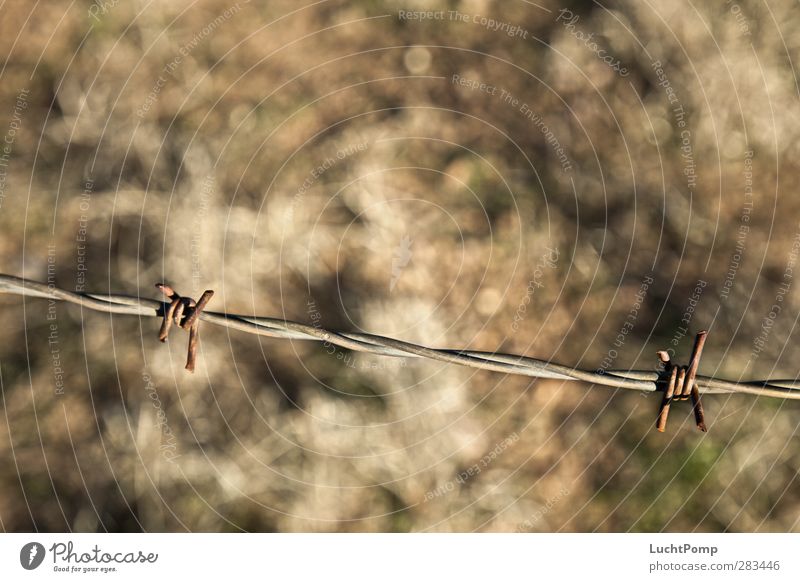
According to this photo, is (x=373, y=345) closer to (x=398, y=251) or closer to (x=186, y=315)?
(x=186, y=315)

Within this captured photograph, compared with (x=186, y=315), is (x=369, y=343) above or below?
below

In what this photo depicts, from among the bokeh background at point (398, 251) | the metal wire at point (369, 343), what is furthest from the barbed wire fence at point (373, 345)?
the bokeh background at point (398, 251)

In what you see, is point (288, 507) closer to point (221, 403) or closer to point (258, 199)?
point (221, 403)

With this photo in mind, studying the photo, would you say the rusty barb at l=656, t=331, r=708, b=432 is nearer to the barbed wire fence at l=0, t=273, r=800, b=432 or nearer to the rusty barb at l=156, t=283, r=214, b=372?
Result: the barbed wire fence at l=0, t=273, r=800, b=432

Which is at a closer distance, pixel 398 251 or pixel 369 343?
pixel 369 343

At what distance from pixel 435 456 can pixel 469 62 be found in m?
2.13

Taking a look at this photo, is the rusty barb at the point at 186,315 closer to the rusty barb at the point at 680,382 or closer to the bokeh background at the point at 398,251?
the bokeh background at the point at 398,251

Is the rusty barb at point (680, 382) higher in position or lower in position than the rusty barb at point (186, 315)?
lower

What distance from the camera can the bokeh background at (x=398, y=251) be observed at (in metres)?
3.79

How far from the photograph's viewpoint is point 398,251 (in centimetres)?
Result: 391

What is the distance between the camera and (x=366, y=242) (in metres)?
3.92

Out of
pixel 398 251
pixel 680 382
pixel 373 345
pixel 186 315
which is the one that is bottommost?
pixel 680 382

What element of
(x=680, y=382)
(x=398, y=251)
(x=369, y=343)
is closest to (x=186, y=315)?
(x=369, y=343)
